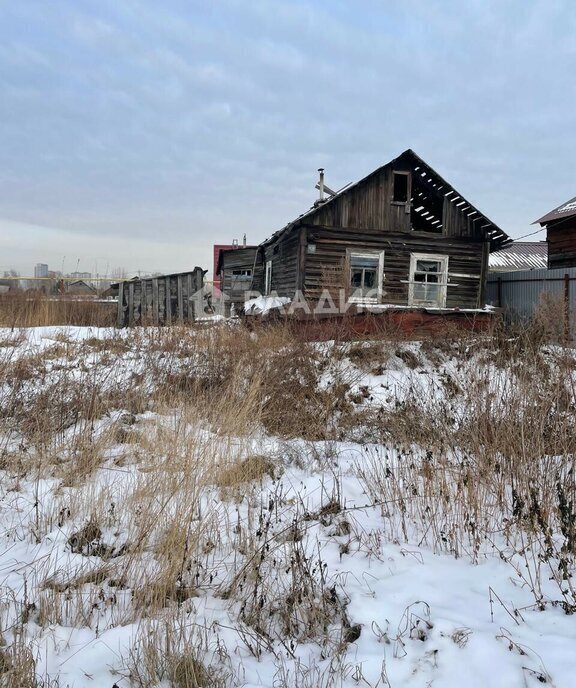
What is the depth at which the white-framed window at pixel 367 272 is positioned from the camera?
1356 cm

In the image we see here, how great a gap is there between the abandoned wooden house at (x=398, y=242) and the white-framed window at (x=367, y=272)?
0.03 metres

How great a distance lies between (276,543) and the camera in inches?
104

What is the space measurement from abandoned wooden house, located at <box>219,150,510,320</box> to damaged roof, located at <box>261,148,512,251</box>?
0.03 metres

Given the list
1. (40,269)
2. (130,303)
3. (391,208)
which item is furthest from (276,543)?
(40,269)

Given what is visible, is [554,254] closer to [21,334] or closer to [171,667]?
[21,334]

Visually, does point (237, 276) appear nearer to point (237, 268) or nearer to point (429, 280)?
point (237, 268)

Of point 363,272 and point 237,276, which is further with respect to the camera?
point 237,276

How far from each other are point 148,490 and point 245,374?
9.37 ft

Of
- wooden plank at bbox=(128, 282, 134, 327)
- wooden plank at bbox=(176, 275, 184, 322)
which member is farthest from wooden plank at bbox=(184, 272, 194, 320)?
wooden plank at bbox=(128, 282, 134, 327)

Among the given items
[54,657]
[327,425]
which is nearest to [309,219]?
[327,425]

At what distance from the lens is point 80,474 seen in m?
3.23

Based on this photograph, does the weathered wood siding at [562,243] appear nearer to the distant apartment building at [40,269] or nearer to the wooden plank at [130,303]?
the wooden plank at [130,303]

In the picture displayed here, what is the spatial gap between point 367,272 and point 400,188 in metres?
3.10

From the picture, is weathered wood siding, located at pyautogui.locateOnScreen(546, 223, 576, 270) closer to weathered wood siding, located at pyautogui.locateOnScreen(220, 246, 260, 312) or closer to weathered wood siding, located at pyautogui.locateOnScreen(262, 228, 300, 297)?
weathered wood siding, located at pyautogui.locateOnScreen(262, 228, 300, 297)
